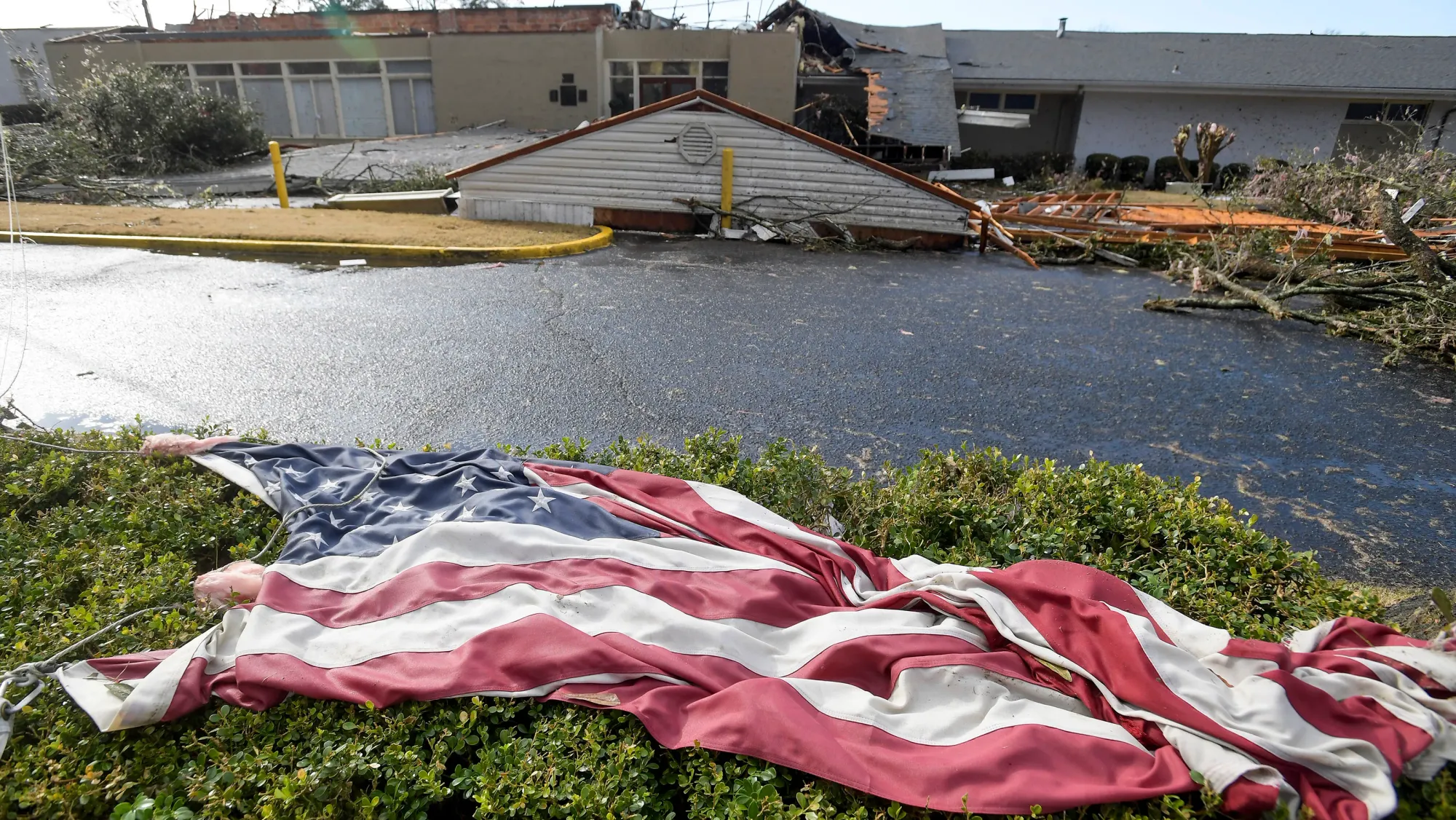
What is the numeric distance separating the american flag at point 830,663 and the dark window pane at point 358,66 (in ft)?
90.3

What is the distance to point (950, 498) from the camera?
402cm

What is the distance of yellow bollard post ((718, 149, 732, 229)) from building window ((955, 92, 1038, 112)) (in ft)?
55.7

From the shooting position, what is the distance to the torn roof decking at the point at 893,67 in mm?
21062

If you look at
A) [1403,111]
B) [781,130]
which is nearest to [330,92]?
[781,130]

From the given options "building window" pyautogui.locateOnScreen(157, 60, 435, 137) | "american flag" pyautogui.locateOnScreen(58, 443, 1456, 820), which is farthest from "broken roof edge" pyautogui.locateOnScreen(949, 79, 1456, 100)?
"american flag" pyautogui.locateOnScreen(58, 443, 1456, 820)

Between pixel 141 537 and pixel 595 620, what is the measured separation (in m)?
2.30

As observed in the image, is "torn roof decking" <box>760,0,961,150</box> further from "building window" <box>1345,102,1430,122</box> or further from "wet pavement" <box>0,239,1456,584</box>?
"building window" <box>1345,102,1430,122</box>

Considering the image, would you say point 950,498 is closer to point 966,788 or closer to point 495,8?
point 966,788

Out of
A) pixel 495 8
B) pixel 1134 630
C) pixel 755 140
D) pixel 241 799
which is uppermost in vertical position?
pixel 495 8

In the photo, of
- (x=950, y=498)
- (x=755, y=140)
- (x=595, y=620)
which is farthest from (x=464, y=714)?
(x=755, y=140)

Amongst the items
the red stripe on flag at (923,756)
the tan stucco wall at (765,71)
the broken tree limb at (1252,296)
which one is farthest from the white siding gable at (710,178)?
the red stripe on flag at (923,756)

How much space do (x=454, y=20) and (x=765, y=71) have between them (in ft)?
47.5

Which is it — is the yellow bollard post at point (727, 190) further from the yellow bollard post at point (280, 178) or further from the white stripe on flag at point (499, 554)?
the white stripe on flag at point (499, 554)

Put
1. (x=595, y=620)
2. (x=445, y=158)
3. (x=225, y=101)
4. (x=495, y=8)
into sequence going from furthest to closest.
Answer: (x=495, y=8) → (x=225, y=101) → (x=445, y=158) → (x=595, y=620)
